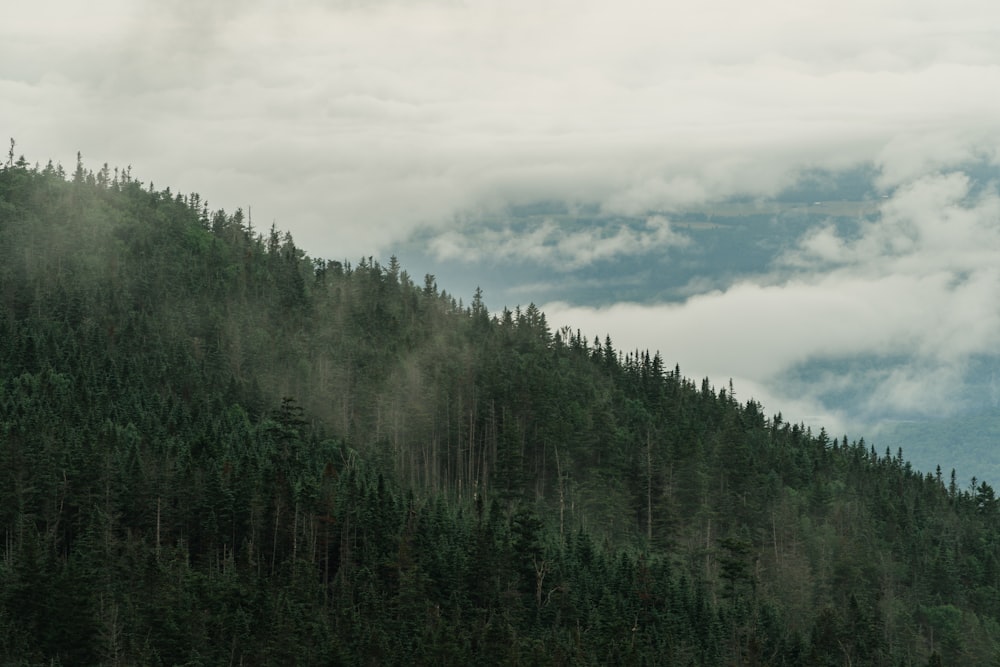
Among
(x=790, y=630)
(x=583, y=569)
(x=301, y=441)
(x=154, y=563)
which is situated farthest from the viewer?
(x=301, y=441)

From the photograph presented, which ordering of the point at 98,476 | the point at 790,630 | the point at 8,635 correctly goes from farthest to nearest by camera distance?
the point at 790,630
the point at 98,476
the point at 8,635

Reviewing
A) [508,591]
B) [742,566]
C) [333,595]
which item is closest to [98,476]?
[333,595]

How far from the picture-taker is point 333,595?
141500 millimetres

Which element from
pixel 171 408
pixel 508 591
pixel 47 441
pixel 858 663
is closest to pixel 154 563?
pixel 47 441

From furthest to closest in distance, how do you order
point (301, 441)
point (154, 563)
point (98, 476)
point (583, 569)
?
point (301, 441) → point (583, 569) → point (98, 476) → point (154, 563)

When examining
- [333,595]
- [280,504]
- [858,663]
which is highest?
[280,504]

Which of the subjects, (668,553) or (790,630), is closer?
(790,630)

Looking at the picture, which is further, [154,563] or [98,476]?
[98,476]

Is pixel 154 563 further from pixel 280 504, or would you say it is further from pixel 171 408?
pixel 171 408

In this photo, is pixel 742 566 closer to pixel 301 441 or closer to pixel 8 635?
pixel 301 441

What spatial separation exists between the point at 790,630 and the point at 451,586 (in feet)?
187

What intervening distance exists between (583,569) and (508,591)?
748 inches

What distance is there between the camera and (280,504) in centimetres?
14538

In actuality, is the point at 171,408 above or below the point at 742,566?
above
